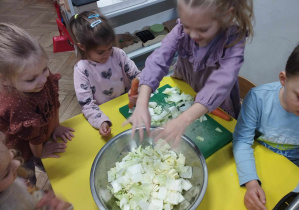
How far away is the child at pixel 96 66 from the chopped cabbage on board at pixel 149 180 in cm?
26

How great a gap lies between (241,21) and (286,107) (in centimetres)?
41

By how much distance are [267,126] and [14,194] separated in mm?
1024

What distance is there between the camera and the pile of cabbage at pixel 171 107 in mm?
1157

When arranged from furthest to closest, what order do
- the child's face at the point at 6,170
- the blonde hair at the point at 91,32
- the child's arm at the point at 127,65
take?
the child's arm at the point at 127,65 → the blonde hair at the point at 91,32 → the child's face at the point at 6,170

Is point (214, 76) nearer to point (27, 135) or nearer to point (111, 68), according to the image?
point (111, 68)

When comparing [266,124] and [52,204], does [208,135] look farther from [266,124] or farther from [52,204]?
[52,204]

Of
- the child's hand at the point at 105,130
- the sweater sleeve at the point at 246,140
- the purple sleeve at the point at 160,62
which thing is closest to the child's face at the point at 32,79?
the child's hand at the point at 105,130

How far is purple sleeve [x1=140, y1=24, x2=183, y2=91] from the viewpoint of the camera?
1069 mm

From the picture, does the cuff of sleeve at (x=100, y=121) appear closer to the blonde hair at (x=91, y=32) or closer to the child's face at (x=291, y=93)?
the blonde hair at (x=91, y=32)

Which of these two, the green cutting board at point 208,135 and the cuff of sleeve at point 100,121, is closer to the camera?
the green cutting board at point 208,135

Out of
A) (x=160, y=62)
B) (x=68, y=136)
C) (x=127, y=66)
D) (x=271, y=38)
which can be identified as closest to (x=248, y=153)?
(x=160, y=62)

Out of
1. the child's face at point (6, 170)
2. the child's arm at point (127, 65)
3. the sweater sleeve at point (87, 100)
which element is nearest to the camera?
the child's face at point (6, 170)

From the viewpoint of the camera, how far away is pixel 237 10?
90 centimetres

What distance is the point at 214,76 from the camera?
0.97 meters
